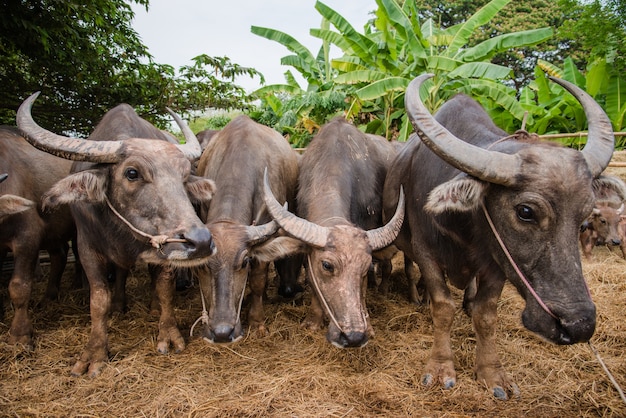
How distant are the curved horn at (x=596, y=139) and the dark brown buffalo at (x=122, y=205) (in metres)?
2.56

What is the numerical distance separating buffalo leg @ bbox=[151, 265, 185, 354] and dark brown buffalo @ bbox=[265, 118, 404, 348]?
45.4 inches

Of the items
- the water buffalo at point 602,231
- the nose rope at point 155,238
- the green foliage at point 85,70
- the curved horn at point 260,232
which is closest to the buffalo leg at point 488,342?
the curved horn at point 260,232

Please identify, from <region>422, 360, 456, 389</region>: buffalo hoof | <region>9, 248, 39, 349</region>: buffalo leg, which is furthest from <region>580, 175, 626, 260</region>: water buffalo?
<region>9, 248, 39, 349</region>: buffalo leg

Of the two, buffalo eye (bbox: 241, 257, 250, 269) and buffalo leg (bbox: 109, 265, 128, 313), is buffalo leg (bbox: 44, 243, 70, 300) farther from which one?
buffalo eye (bbox: 241, 257, 250, 269)

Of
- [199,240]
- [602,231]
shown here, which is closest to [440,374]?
[199,240]

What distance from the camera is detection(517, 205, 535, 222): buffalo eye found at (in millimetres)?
2348

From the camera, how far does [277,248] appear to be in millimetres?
3617

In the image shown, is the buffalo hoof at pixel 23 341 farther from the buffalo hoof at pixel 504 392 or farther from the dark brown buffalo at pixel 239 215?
the buffalo hoof at pixel 504 392

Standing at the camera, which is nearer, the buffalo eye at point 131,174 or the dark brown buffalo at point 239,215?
the buffalo eye at point 131,174

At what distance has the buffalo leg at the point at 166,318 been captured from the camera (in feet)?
12.6

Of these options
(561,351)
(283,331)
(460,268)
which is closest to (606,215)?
(561,351)

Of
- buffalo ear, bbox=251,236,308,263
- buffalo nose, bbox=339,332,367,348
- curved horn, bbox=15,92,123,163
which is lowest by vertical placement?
buffalo nose, bbox=339,332,367,348

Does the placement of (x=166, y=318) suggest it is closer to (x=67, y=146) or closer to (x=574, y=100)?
(x=67, y=146)

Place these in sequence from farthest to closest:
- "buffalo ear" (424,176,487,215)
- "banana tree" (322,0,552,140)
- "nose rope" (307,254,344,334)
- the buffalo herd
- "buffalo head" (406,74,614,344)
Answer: "banana tree" (322,0,552,140) < "nose rope" (307,254,344,334) < "buffalo ear" (424,176,487,215) < the buffalo herd < "buffalo head" (406,74,614,344)
